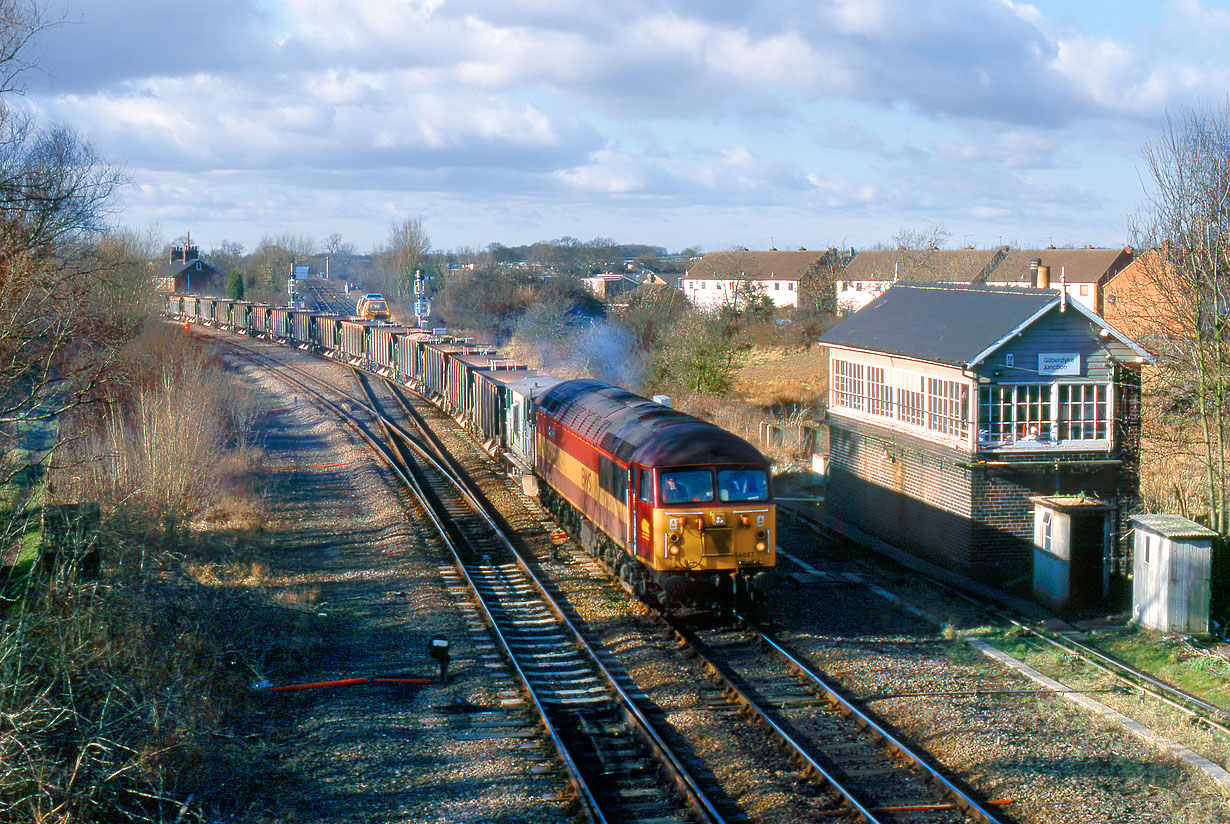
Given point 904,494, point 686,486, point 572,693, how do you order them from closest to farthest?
point 572,693, point 686,486, point 904,494

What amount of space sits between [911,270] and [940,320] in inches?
1781

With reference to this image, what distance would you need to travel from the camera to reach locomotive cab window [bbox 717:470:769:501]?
15141 millimetres

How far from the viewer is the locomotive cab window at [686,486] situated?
49.1ft

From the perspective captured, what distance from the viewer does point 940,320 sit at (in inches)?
867

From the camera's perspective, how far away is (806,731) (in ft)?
38.0

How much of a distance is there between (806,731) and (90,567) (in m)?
9.25

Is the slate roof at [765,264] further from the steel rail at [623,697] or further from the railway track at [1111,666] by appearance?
the railway track at [1111,666]

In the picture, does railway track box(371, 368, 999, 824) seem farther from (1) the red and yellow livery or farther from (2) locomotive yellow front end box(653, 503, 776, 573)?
(2) locomotive yellow front end box(653, 503, 776, 573)

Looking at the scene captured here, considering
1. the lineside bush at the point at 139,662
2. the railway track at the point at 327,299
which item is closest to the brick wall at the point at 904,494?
the lineside bush at the point at 139,662

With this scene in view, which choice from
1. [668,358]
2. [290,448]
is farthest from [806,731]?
[668,358]

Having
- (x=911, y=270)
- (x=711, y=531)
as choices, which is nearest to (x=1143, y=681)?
(x=711, y=531)

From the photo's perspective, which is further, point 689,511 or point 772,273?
point 772,273

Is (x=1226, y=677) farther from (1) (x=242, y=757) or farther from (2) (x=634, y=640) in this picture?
(1) (x=242, y=757)

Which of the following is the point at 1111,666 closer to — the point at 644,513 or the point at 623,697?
the point at 644,513
